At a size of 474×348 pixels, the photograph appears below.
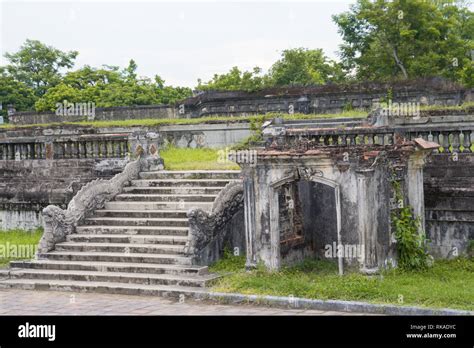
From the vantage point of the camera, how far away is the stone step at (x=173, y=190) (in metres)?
15.3

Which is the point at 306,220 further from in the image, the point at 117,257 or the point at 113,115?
the point at 113,115

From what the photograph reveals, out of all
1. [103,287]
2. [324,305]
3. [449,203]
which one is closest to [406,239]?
[449,203]

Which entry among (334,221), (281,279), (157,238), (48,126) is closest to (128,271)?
(157,238)

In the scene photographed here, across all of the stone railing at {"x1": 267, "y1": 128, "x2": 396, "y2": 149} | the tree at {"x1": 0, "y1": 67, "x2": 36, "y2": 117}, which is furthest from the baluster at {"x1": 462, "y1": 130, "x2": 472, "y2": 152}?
the tree at {"x1": 0, "y1": 67, "x2": 36, "y2": 117}

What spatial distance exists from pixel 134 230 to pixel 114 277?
1.57 m

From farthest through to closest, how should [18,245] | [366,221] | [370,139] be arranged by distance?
[18,245]
[370,139]
[366,221]

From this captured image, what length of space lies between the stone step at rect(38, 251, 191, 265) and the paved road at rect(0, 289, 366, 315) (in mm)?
1172

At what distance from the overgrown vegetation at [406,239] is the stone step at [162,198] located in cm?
390

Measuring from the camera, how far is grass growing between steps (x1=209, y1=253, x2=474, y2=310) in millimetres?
10656

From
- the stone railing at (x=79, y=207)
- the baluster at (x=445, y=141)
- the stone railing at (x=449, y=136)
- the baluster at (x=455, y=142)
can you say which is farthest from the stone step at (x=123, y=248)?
the baluster at (x=455, y=142)

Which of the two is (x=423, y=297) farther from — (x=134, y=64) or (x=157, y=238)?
(x=134, y=64)

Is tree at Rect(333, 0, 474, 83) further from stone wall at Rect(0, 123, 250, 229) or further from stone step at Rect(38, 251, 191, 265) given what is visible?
stone step at Rect(38, 251, 191, 265)

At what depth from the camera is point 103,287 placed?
1290 cm
